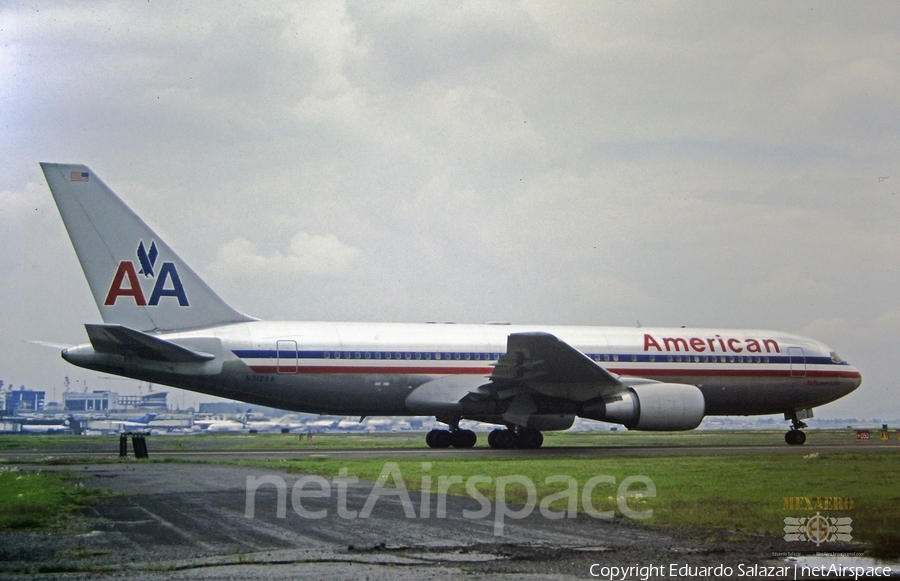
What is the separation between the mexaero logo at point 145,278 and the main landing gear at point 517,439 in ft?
33.1

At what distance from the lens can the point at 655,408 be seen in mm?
26125

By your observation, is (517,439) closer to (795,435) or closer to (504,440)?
(504,440)

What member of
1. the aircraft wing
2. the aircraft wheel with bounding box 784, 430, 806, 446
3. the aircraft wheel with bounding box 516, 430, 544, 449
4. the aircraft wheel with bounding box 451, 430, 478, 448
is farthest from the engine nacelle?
the aircraft wheel with bounding box 784, 430, 806, 446

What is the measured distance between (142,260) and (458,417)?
34.6 feet

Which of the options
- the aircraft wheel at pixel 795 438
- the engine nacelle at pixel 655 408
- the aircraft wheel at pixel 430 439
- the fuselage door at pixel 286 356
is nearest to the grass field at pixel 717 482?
the engine nacelle at pixel 655 408

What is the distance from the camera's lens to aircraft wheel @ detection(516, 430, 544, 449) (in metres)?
28.9

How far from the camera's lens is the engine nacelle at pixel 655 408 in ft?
85.8

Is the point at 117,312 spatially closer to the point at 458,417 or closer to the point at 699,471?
the point at 458,417

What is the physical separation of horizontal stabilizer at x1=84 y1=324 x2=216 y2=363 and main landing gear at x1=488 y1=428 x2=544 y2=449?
8.96 m

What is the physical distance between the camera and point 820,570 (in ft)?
27.7

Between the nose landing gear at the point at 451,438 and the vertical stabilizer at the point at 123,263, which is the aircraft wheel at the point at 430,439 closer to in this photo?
the nose landing gear at the point at 451,438

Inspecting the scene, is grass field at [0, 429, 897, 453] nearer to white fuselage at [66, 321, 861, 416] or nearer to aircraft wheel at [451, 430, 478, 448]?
aircraft wheel at [451, 430, 478, 448]

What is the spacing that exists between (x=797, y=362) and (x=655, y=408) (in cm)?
982

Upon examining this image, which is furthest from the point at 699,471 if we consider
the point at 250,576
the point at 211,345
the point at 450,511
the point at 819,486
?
the point at 211,345
